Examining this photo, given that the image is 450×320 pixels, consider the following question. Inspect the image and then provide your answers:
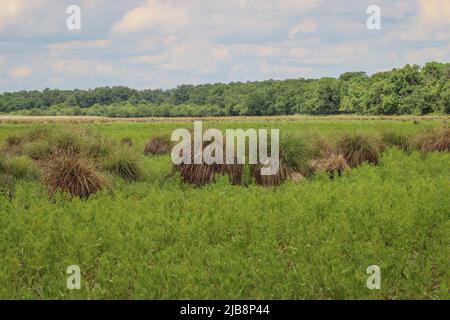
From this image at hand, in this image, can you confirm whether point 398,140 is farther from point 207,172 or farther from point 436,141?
point 207,172

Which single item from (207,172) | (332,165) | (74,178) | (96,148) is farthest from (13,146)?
(332,165)

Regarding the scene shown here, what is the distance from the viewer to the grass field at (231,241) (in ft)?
23.9

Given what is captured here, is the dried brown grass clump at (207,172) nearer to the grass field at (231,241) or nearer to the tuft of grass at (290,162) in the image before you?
the tuft of grass at (290,162)

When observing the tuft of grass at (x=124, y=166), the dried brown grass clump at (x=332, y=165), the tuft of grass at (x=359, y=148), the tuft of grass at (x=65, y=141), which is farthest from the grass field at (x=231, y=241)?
the tuft of grass at (x=359, y=148)

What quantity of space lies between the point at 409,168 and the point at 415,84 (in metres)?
88.4

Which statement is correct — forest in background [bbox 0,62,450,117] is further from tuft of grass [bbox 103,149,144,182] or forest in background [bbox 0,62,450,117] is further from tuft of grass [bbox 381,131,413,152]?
tuft of grass [bbox 103,149,144,182]

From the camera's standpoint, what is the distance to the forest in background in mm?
96150

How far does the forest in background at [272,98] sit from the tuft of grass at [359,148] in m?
74.3

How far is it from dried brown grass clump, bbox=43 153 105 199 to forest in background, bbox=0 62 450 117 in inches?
3231

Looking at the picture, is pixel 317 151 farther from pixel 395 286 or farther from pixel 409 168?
pixel 395 286

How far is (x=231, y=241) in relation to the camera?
364 inches

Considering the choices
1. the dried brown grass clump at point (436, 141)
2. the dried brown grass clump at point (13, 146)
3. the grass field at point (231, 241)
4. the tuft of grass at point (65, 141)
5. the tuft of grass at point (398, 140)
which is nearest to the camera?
the grass field at point (231, 241)


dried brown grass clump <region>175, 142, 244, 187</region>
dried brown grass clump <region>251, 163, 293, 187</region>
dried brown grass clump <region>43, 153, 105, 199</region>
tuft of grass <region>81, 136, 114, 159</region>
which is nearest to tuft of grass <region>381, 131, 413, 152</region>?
dried brown grass clump <region>251, 163, 293, 187</region>
